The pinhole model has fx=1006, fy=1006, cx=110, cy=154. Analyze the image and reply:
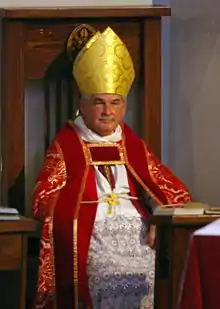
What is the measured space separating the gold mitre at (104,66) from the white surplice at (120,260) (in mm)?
331

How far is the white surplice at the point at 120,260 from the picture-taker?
3.11 metres

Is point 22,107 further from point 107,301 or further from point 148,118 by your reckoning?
point 107,301

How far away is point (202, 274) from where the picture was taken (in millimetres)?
2184

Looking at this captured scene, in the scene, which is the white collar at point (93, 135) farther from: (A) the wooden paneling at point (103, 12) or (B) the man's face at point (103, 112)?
(A) the wooden paneling at point (103, 12)

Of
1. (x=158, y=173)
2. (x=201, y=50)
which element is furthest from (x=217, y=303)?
(x=201, y=50)

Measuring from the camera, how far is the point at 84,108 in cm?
331

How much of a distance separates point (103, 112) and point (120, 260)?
49cm

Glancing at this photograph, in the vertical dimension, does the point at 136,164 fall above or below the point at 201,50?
below

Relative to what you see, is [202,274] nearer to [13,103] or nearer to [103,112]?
[103,112]

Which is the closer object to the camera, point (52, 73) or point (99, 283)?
point (99, 283)

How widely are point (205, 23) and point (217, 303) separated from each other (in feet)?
5.82

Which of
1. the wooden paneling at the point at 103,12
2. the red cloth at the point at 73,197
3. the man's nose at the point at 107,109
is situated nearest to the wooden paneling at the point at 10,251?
the red cloth at the point at 73,197

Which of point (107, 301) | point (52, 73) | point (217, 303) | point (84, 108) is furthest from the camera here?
point (52, 73)

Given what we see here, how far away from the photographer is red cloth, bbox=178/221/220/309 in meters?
2.17
